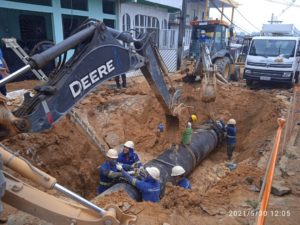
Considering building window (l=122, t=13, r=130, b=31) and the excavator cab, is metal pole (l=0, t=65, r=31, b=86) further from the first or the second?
building window (l=122, t=13, r=130, b=31)

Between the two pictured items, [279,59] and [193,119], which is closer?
[193,119]

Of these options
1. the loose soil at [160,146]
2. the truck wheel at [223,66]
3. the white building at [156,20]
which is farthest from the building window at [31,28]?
the truck wheel at [223,66]

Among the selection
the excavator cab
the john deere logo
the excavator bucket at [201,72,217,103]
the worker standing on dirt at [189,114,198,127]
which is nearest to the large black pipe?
the worker standing on dirt at [189,114,198,127]

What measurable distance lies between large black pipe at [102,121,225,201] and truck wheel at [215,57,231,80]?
556 cm

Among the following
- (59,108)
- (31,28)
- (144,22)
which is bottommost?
(59,108)

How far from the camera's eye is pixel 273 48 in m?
14.3

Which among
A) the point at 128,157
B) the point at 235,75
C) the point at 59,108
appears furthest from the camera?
the point at 235,75

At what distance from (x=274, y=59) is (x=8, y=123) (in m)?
13.6

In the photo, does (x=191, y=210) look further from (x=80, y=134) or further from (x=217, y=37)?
(x=217, y=37)

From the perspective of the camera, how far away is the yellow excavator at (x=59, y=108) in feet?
9.80

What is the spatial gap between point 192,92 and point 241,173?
20.5ft

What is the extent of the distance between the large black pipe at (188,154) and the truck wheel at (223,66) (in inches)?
219

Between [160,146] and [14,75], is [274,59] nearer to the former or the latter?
[160,146]

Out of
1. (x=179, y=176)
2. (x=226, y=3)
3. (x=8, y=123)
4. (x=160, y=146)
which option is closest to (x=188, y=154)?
(x=160, y=146)
